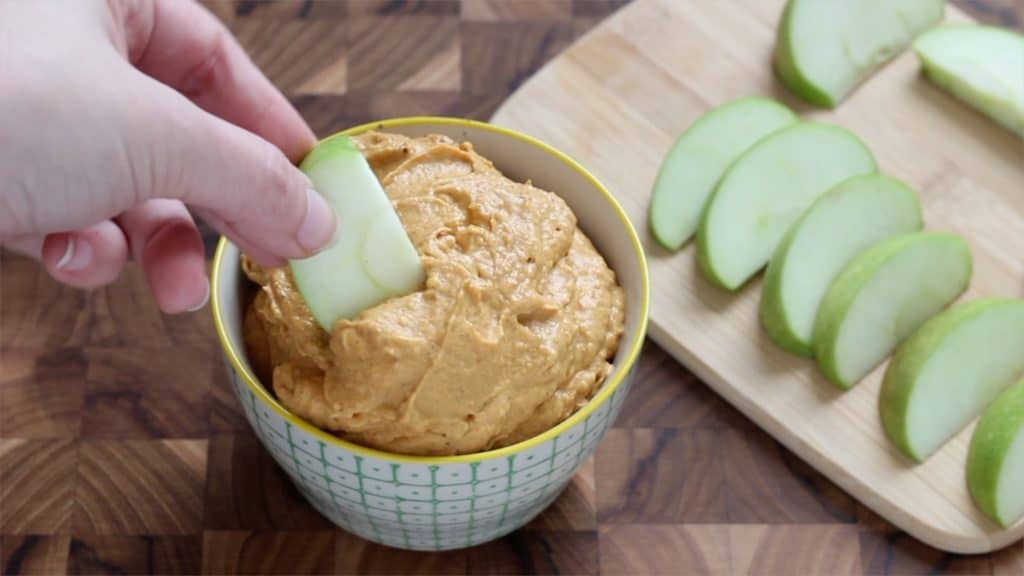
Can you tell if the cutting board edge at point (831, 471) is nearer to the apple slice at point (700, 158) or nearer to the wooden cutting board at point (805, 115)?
the wooden cutting board at point (805, 115)

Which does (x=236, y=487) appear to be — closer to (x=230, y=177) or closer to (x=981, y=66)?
(x=230, y=177)

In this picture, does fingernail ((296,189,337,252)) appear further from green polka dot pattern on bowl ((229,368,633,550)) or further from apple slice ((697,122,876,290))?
apple slice ((697,122,876,290))

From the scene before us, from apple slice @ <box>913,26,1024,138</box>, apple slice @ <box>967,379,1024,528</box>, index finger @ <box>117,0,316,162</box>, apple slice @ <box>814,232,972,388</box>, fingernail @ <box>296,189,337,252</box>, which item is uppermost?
fingernail @ <box>296,189,337,252</box>

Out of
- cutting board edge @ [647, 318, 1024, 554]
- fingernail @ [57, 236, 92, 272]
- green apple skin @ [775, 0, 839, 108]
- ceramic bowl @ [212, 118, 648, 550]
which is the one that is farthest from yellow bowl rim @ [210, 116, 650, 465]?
green apple skin @ [775, 0, 839, 108]

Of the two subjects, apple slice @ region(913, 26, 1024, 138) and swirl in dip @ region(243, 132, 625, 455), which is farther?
apple slice @ region(913, 26, 1024, 138)

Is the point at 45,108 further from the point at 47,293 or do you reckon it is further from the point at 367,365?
the point at 47,293

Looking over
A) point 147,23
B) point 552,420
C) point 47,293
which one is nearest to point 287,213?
point 552,420
